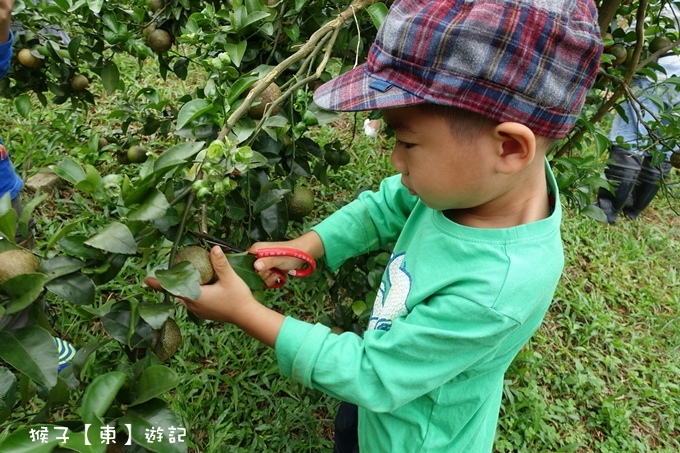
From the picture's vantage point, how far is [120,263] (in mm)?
917

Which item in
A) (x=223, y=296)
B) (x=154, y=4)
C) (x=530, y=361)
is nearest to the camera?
(x=223, y=296)

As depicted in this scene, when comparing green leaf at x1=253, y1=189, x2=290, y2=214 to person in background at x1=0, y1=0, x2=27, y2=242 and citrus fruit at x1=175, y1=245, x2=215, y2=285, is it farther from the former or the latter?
person in background at x1=0, y1=0, x2=27, y2=242

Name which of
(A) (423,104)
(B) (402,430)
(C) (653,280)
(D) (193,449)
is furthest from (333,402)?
(C) (653,280)

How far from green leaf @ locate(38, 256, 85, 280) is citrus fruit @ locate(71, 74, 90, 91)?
4.78 ft

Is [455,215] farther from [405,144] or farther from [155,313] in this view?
[155,313]

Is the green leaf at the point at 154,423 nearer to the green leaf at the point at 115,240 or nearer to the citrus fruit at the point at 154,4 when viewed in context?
the green leaf at the point at 115,240

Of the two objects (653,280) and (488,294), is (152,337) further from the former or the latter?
(653,280)

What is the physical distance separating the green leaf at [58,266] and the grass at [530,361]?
0.78 metres

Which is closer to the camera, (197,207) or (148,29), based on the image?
(197,207)

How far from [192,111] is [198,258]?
→ 32cm

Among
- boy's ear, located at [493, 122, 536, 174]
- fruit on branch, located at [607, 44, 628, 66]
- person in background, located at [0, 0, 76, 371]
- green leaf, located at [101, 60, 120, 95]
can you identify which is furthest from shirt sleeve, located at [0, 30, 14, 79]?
fruit on branch, located at [607, 44, 628, 66]

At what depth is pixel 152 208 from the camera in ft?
2.82

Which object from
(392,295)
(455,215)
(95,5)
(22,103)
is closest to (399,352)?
(392,295)

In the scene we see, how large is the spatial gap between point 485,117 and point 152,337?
72cm
